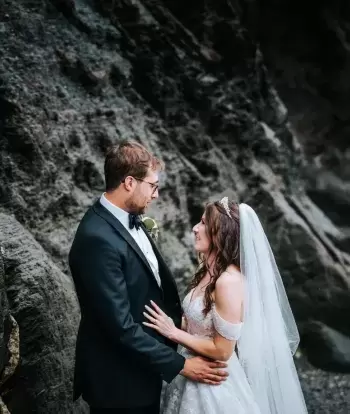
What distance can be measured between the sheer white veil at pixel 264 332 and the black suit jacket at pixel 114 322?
0.51 metres

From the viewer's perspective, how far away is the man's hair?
337 centimetres

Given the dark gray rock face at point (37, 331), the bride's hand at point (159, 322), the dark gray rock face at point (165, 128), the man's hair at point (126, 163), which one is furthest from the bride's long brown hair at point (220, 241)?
the dark gray rock face at point (165, 128)

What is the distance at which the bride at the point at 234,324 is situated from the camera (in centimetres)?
343

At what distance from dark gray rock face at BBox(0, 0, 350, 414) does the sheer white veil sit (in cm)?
153

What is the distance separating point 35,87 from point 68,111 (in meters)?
0.40

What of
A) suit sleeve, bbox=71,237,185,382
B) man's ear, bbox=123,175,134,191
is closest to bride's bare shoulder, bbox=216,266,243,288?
suit sleeve, bbox=71,237,185,382

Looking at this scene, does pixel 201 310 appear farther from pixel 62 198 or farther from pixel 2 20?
pixel 2 20

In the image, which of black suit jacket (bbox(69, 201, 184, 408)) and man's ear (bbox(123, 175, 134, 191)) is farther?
man's ear (bbox(123, 175, 134, 191))

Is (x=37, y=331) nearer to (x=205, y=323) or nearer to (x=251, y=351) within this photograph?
(x=205, y=323)

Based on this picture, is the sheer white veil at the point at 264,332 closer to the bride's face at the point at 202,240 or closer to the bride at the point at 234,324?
the bride at the point at 234,324

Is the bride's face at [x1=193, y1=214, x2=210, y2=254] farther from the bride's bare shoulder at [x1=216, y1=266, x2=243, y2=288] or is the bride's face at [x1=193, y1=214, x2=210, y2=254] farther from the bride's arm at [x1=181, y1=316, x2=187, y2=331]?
the bride's arm at [x1=181, y1=316, x2=187, y2=331]

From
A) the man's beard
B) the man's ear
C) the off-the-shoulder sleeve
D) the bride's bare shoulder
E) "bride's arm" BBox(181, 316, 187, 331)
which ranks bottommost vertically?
"bride's arm" BBox(181, 316, 187, 331)

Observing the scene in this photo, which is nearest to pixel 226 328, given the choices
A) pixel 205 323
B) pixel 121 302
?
pixel 205 323

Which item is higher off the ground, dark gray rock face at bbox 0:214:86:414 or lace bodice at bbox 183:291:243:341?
lace bodice at bbox 183:291:243:341
